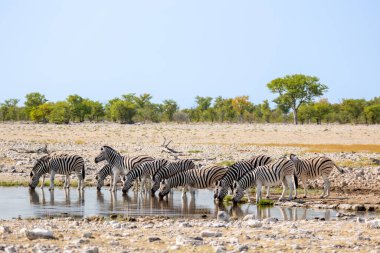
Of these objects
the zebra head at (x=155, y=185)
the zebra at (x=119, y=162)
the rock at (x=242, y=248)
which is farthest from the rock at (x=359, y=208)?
the rock at (x=242, y=248)

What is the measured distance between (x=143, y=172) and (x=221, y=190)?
9.50ft

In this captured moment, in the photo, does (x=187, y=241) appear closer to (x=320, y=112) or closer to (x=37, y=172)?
(x=37, y=172)

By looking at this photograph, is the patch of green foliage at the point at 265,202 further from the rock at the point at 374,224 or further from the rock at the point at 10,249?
the rock at the point at 10,249

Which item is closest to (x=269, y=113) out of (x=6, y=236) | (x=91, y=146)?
(x=91, y=146)

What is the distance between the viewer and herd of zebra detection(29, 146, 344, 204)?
58.9 feet

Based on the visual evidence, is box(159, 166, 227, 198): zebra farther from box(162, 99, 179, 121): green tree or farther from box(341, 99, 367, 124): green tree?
box(162, 99, 179, 121): green tree

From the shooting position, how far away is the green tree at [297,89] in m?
79.5

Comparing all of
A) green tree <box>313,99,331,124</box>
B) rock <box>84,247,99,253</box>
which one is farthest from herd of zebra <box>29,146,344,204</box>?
green tree <box>313,99,331,124</box>

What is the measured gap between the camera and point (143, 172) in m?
20.0

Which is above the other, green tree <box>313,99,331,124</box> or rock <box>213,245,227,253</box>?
green tree <box>313,99,331,124</box>

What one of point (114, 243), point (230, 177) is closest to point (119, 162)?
point (230, 177)

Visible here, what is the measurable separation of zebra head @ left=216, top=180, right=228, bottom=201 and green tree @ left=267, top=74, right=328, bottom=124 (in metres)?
61.3

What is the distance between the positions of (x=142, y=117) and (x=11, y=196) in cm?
6101

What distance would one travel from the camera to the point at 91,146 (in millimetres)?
35781
